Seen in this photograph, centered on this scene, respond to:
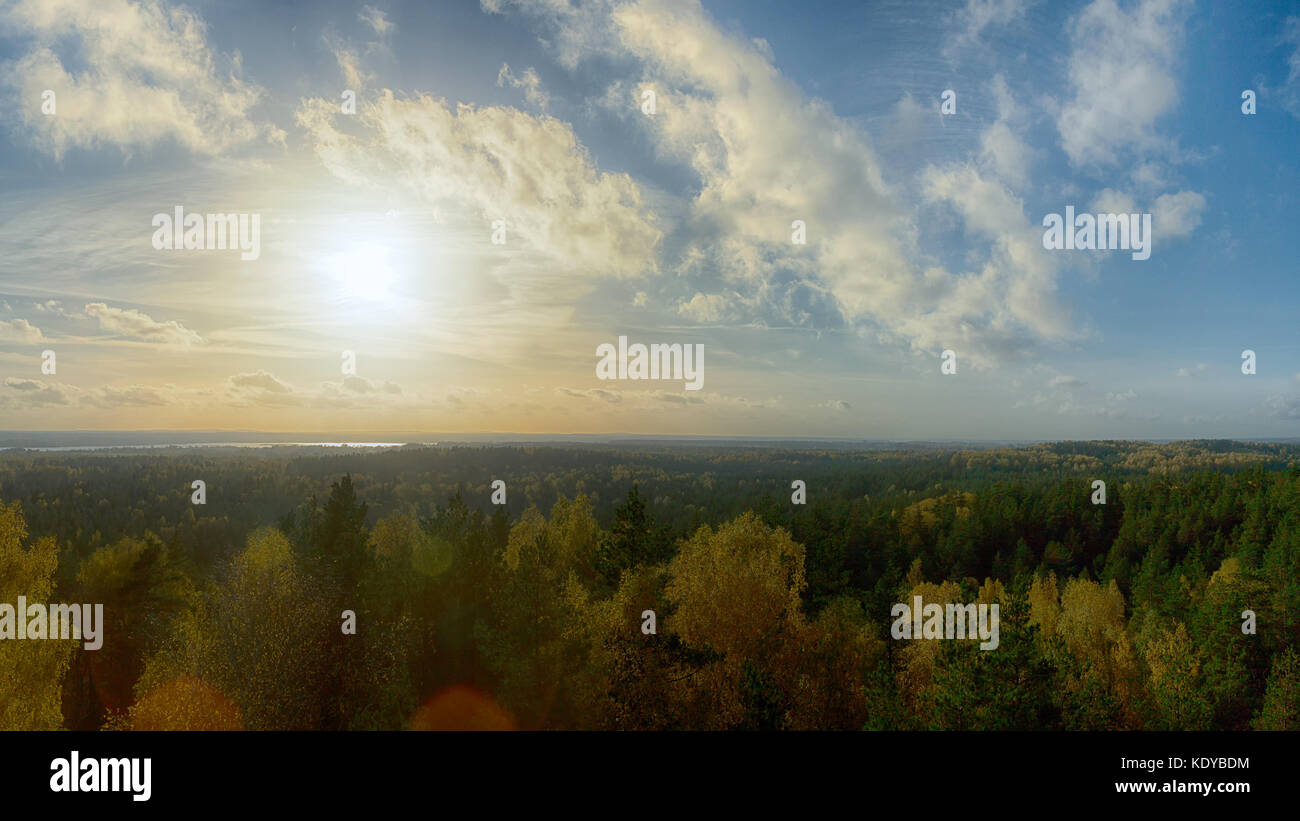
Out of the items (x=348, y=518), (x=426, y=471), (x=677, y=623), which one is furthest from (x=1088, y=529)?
(x=426, y=471)

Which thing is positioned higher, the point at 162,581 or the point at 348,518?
the point at 348,518

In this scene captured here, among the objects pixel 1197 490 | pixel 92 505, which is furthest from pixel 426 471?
pixel 1197 490

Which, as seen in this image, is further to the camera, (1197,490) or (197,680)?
(1197,490)

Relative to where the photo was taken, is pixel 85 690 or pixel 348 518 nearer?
pixel 85 690

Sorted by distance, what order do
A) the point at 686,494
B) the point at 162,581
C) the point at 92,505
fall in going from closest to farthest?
the point at 162,581
the point at 92,505
the point at 686,494

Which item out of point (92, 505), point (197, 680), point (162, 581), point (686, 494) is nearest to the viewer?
point (197, 680)

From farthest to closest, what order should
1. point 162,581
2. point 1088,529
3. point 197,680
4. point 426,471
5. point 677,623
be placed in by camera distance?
point 426,471, point 1088,529, point 162,581, point 677,623, point 197,680
